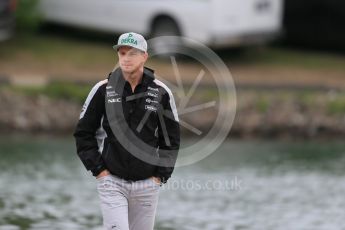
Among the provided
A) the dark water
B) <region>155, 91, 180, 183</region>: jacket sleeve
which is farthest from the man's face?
the dark water

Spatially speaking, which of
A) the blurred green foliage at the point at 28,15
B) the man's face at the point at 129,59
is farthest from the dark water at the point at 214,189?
the blurred green foliage at the point at 28,15

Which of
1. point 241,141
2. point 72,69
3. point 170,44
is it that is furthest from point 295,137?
point 72,69

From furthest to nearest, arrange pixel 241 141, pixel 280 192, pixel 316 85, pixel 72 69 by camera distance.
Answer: pixel 72 69 → pixel 316 85 → pixel 241 141 → pixel 280 192

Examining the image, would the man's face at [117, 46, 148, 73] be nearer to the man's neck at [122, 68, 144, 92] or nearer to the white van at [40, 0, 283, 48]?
the man's neck at [122, 68, 144, 92]

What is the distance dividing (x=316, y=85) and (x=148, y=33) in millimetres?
4362

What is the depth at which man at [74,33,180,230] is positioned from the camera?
8.54 m

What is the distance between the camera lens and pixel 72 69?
72.3 ft

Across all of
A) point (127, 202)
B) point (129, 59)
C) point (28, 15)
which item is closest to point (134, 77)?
point (129, 59)

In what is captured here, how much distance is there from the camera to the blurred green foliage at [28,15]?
23.2 m

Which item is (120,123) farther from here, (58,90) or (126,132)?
(58,90)

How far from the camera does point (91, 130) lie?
28.5 ft

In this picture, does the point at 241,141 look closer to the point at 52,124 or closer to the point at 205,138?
the point at 205,138

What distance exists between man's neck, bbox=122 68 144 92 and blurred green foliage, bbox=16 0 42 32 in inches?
588

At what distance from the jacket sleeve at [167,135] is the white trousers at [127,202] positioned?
0.12m
